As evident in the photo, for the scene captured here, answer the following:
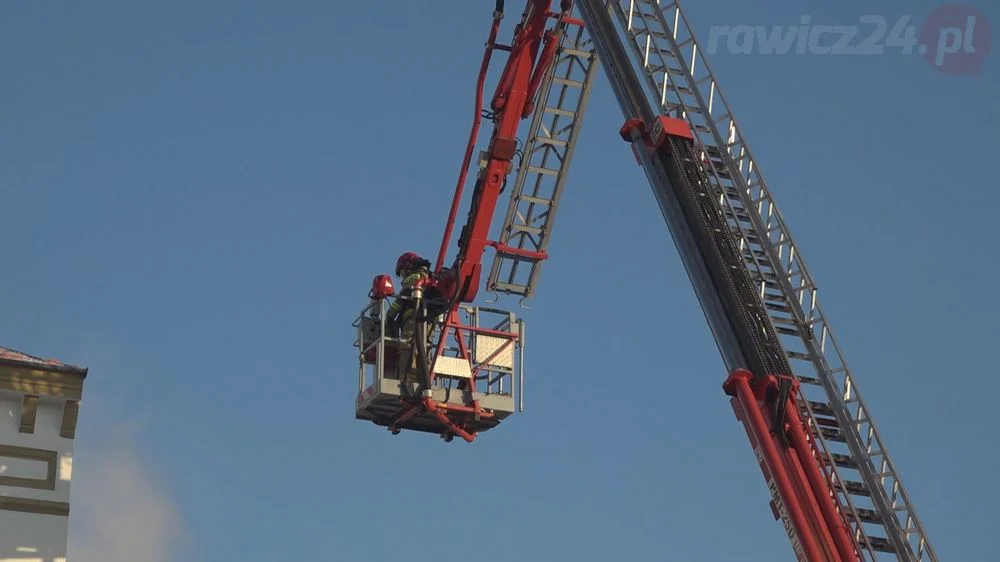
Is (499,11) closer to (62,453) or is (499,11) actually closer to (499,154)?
(499,154)

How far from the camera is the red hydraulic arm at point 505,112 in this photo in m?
32.5

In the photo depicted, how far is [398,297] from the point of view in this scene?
32312 mm

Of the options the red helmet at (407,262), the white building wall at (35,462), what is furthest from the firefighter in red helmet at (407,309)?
the white building wall at (35,462)

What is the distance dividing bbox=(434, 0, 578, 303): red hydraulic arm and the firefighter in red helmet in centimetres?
60

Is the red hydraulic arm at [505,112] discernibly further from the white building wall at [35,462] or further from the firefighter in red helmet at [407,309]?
the white building wall at [35,462]

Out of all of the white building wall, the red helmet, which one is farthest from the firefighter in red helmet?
the white building wall

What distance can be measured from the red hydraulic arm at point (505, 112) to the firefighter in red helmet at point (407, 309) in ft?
1.98

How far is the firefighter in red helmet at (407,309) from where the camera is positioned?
31812 millimetres

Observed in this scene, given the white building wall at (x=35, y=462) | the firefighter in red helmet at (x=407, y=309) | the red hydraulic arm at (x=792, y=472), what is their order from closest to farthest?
the white building wall at (x=35, y=462), the red hydraulic arm at (x=792, y=472), the firefighter in red helmet at (x=407, y=309)

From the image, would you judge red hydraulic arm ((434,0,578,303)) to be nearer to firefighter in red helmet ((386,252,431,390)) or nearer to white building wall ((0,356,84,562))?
firefighter in red helmet ((386,252,431,390))

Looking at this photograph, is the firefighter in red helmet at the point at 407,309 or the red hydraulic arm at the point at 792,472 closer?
the red hydraulic arm at the point at 792,472

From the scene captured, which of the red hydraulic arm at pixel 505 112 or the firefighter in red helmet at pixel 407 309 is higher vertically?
the red hydraulic arm at pixel 505 112

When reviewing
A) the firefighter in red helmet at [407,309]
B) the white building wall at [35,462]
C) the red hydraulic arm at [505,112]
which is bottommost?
the white building wall at [35,462]

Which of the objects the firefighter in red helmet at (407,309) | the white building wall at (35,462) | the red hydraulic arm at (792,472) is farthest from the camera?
the firefighter in red helmet at (407,309)
